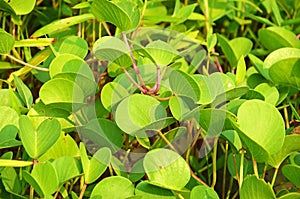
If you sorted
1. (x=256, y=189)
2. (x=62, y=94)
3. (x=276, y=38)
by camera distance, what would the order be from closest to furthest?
1. (x=256, y=189)
2. (x=62, y=94)
3. (x=276, y=38)

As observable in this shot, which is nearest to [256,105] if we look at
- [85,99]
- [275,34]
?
[85,99]

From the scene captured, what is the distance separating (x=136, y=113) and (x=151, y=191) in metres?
0.08

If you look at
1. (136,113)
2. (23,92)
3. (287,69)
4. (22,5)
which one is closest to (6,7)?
(22,5)

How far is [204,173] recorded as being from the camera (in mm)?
884

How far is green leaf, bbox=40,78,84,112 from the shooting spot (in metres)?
0.61

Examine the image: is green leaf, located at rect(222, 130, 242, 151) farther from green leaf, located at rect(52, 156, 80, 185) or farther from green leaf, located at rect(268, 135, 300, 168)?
green leaf, located at rect(52, 156, 80, 185)

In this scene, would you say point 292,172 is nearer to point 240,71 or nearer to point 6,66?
point 240,71

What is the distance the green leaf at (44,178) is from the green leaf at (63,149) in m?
0.07

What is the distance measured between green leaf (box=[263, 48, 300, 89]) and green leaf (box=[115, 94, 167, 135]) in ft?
0.60

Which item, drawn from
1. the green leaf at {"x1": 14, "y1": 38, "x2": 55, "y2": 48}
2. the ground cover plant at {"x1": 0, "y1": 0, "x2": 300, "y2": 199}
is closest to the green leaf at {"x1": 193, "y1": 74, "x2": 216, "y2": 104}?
the ground cover plant at {"x1": 0, "y1": 0, "x2": 300, "y2": 199}

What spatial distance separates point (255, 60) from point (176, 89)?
0.70ft

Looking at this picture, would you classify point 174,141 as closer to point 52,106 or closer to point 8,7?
point 52,106

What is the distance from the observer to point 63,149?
2.04 feet

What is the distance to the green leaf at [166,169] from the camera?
56 cm
